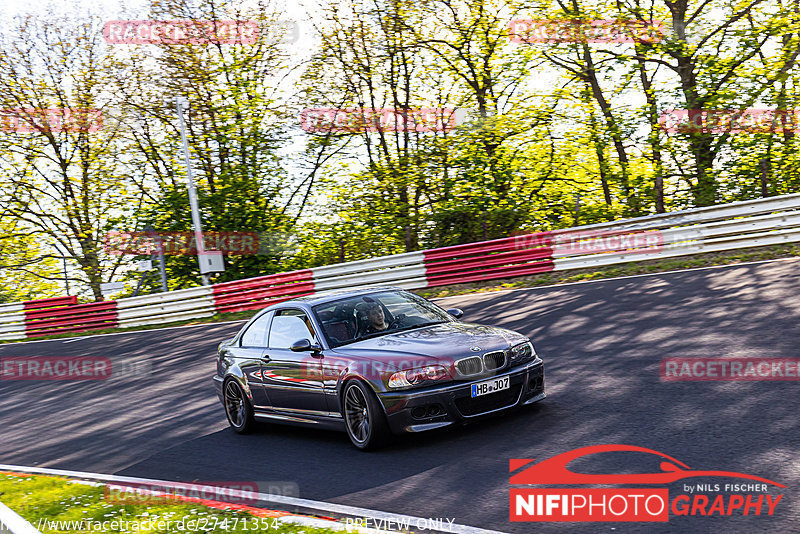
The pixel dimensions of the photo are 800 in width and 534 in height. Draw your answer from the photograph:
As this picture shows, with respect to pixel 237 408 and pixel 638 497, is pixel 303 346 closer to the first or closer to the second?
pixel 237 408

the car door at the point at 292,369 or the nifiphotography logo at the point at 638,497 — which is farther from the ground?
the car door at the point at 292,369

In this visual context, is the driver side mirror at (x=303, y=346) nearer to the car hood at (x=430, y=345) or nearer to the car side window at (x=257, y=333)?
the car hood at (x=430, y=345)

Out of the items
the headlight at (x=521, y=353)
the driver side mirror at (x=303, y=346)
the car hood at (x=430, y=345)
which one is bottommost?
the headlight at (x=521, y=353)

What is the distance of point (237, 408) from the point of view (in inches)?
371

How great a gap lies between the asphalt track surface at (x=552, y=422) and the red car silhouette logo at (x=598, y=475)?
3.9 inches

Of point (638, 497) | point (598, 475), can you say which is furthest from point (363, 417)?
point (638, 497)

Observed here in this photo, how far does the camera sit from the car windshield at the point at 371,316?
812cm

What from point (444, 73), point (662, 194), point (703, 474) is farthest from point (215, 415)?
point (444, 73)

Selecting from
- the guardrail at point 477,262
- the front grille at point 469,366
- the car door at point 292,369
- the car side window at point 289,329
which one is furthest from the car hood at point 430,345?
the guardrail at point 477,262

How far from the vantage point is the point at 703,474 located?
17.5 feet

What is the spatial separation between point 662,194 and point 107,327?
1637cm

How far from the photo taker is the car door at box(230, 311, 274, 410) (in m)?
8.93

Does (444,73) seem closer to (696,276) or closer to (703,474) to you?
(696,276)

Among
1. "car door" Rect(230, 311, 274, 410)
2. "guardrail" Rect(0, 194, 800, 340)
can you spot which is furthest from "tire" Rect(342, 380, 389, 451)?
"guardrail" Rect(0, 194, 800, 340)
